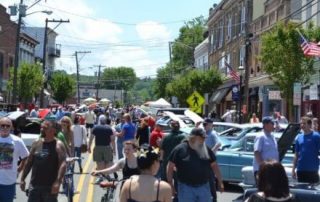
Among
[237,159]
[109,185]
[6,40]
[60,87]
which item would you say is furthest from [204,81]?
[109,185]

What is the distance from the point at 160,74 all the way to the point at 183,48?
15.5m

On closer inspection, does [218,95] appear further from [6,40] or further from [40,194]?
[40,194]

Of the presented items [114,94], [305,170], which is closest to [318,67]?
[305,170]

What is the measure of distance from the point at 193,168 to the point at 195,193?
33 cm

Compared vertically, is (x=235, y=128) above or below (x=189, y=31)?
below

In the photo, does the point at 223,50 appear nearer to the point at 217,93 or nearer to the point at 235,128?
the point at 217,93

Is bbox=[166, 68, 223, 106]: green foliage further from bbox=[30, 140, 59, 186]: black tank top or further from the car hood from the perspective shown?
bbox=[30, 140, 59, 186]: black tank top

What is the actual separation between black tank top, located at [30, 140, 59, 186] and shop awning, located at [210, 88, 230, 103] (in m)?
51.7

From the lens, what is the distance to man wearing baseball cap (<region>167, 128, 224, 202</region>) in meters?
9.30

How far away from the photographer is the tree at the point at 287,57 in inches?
1248

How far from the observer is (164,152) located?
12461mm

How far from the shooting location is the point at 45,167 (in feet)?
29.2

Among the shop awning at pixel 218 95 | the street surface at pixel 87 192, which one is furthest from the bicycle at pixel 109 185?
the shop awning at pixel 218 95

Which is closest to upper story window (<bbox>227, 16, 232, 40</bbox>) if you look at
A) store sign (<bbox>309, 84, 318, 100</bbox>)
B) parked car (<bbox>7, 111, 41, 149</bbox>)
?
store sign (<bbox>309, 84, 318, 100</bbox>)
